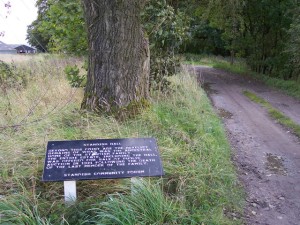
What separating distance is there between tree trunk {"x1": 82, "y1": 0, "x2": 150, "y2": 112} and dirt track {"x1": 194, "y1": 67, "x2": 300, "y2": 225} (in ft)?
7.89

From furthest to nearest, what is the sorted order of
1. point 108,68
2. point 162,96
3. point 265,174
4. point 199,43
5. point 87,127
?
point 199,43 → point 162,96 → point 108,68 → point 265,174 → point 87,127

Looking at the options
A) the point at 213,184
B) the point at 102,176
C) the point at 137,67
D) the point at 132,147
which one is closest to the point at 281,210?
A: the point at 213,184

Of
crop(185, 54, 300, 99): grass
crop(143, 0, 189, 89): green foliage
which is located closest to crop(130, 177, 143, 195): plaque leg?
crop(143, 0, 189, 89): green foliage

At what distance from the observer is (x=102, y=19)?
544cm

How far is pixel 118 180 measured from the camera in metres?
3.82

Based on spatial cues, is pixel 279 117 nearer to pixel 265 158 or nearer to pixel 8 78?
pixel 265 158

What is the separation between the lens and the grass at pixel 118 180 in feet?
10.6

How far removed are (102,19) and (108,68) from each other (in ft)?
2.73

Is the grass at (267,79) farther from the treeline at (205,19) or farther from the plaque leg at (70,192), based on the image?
the plaque leg at (70,192)

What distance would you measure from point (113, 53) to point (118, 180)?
98.0 inches

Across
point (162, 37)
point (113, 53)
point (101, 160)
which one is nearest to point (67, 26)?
point (162, 37)

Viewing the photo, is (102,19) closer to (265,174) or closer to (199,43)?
(265,174)

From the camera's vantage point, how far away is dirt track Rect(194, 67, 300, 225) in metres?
4.12

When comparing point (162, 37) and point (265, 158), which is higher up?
point (162, 37)
